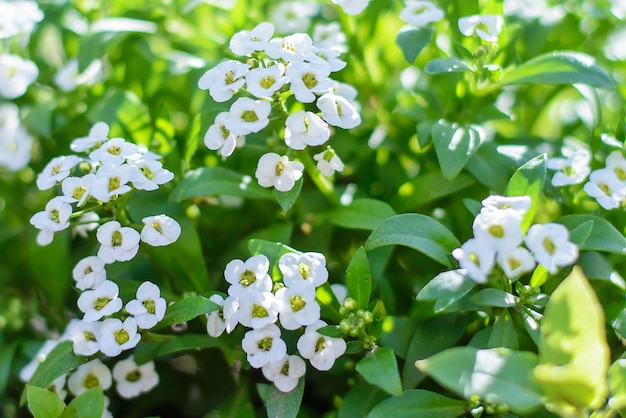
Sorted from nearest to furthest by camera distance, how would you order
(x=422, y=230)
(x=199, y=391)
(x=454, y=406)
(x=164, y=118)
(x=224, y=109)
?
(x=454, y=406), (x=422, y=230), (x=224, y=109), (x=164, y=118), (x=199, y=391)

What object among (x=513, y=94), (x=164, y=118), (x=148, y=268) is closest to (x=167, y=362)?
(x=148, y=268)

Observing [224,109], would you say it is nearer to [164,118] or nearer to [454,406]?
[164,118]

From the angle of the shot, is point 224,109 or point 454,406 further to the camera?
point 224,109

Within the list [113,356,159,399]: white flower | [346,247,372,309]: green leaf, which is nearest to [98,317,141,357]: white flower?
[113,356,159,399]: white flower

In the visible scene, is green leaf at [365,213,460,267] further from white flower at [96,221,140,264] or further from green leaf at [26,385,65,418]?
green leaf at [26,385,65,418]

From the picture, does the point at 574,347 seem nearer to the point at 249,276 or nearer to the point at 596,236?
the point at 596,236

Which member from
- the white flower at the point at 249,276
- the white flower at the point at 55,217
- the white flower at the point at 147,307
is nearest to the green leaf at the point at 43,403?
the white flower at the point at 147,307
